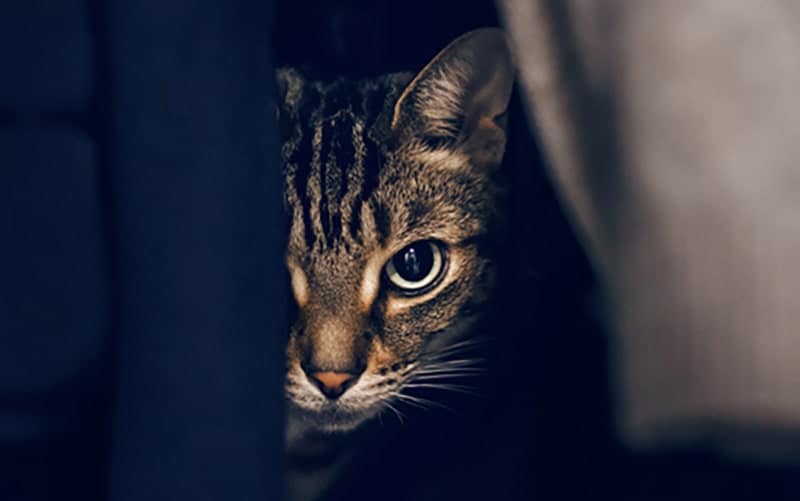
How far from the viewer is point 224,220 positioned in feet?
1.62

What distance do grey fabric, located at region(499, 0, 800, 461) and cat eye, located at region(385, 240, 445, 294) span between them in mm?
338

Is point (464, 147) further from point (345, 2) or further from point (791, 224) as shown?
point (791, 224)

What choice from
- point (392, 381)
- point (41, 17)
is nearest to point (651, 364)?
point (392, 381)

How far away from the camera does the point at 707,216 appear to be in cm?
47

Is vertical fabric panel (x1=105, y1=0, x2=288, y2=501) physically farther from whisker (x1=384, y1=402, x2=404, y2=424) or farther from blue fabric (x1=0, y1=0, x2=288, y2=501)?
whisker (x1=384, y1=402, x2=404, y2=424)

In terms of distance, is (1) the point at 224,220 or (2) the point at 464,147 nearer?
(1) the point at 224,220

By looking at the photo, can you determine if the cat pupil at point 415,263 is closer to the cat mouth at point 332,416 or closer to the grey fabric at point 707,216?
the cat mouth at point 332,416

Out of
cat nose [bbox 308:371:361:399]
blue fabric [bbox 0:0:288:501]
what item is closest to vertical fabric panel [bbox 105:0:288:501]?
blue fabric [bbox 0:0:288:501]

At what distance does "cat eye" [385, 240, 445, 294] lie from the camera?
812mm

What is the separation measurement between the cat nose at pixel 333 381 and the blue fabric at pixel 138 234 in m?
0.25

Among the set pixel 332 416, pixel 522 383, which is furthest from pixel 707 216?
pixel 332 416

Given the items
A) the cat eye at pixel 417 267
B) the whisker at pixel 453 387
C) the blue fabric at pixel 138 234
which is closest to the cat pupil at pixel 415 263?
the cat eye at pixel 417 267

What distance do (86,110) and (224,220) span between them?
13 centimetres

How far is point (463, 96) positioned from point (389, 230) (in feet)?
0.56
